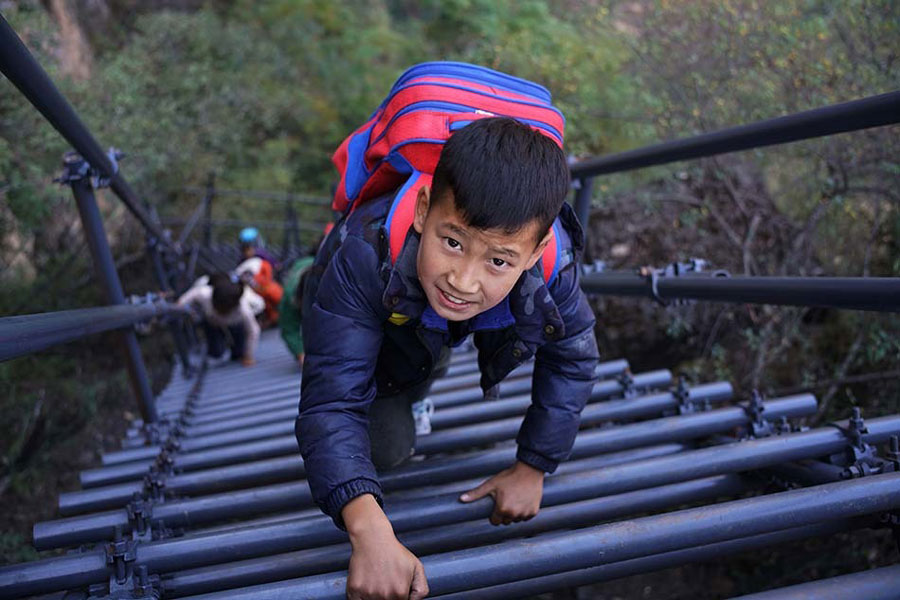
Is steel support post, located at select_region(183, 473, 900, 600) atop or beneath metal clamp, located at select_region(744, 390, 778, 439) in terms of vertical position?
atop

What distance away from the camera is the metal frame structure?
4.58 feet

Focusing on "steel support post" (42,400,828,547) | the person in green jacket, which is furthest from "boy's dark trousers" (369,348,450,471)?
the person in green jacket

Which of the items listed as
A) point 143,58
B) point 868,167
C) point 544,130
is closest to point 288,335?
point 544,130

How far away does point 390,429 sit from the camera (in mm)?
1966

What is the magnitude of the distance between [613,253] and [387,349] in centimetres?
384

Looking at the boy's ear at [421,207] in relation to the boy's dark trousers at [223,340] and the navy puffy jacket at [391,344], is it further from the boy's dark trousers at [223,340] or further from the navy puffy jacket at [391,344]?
the boy's dark trousers at [223,340]

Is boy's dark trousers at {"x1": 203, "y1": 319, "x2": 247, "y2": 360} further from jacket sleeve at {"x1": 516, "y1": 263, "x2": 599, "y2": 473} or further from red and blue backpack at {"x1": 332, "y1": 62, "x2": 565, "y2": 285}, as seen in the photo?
jacket sleeve at {"x1": 516, "y1": 263, "x2": 599, "y2": 473}

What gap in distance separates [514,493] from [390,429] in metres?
0.42

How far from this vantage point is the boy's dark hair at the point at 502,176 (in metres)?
1.42

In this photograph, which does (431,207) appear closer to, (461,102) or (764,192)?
(461,102)

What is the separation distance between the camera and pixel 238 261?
28.3ft

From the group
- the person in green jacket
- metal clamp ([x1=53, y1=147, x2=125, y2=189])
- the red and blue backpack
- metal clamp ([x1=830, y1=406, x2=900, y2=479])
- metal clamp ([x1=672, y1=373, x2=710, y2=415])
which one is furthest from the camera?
the person in green jacket

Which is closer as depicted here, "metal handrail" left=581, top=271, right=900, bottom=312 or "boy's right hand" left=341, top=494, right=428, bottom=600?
"boy's right hand" left=341, top=494, right=428, bottom=600

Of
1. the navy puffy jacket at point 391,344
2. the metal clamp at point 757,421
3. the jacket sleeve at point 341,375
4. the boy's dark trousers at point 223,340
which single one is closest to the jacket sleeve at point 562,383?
the navy puffy jacket at point 391,344
